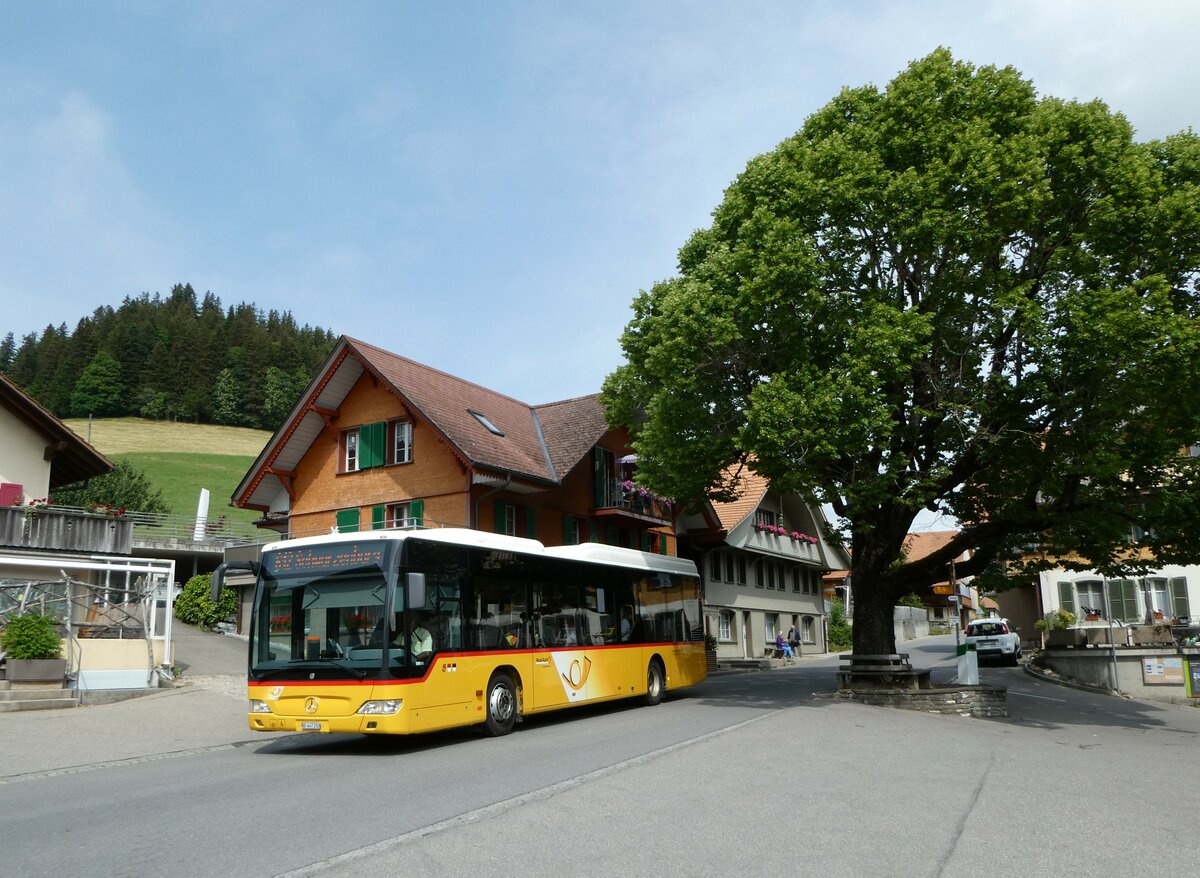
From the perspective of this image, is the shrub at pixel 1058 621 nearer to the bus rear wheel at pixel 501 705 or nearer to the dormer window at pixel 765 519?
the dormer window at pixel 765 519

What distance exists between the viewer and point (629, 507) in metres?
33.5

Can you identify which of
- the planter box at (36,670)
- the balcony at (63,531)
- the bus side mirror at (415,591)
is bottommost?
the planter box at (36,670)

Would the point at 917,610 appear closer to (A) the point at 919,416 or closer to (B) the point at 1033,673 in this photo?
(B) the point at 1033,673

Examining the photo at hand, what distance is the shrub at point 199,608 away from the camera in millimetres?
40438

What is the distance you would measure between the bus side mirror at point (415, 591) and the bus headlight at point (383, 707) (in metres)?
1.20

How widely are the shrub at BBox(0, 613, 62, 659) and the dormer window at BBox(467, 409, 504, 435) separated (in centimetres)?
1380

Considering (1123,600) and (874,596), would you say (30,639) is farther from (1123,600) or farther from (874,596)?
(1123,600)

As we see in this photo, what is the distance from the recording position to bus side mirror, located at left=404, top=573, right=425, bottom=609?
1260 centimetres

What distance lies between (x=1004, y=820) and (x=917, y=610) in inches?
3100

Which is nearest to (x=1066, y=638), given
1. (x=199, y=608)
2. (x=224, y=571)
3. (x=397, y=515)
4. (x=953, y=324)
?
(x=953, y=324)

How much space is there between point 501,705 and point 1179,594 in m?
38.0

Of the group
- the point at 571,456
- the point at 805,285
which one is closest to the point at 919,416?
the point at 805,285

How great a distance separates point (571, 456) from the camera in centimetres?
3138

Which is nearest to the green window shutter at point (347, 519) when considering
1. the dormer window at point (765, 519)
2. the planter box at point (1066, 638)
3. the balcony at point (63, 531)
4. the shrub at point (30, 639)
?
the balcony at point (63, 531)
